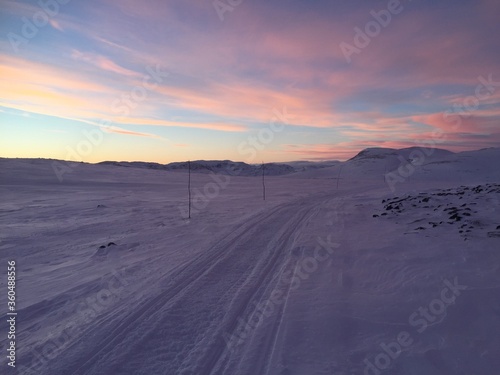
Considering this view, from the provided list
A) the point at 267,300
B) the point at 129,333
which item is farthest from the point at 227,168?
the point at 129,333

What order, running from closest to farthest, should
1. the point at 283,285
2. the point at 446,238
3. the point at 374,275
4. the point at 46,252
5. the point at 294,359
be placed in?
the point at 294,359, the point at 283,285, the point at 374,275, the point at 446,238, the point at 46,252

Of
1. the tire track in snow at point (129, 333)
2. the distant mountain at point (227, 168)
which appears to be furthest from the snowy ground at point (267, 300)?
the distant mountain at point (227, 168)

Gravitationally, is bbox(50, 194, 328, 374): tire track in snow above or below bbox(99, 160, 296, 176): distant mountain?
below

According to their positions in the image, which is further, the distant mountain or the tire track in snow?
the distant mountain

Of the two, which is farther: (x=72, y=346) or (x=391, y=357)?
(x=72, y=346)

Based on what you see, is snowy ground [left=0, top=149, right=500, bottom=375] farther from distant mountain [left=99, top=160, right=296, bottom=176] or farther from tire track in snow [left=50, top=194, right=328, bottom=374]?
distant mountain [left=99, top=160, right=296, bottom=176]

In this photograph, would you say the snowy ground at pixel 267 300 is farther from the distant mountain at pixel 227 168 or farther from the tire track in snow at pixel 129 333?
the distant mountain at pixel 227 168

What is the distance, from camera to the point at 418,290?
602 cm

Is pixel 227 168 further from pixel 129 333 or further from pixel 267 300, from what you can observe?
pixel 129 333

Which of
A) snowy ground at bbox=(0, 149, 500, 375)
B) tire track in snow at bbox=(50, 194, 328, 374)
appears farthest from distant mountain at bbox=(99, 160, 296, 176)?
tire track in snow at bbox=(50, 194, 328, 374)

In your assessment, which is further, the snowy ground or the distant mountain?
the distant mountain

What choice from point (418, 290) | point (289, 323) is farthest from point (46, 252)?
point (418, 290)

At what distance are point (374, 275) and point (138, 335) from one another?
5.17 m

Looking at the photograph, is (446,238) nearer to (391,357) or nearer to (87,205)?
(391,357)
